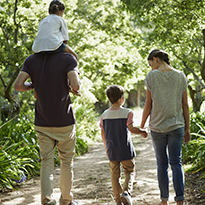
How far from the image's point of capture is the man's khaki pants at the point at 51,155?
8.83 ft

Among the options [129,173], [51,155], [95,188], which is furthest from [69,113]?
[95,188]

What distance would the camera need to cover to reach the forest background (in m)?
5.22

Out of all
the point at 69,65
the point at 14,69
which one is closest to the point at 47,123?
the point at 69,65

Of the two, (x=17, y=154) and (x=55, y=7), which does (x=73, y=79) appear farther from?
(x=17, y=154)

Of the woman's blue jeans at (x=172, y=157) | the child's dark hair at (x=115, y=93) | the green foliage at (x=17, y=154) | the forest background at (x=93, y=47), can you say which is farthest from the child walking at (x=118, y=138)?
the green foliage at (x=17, y=154)

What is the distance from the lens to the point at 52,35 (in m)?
2.71

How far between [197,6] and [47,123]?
13.0ft

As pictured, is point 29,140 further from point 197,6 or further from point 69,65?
point 197,6

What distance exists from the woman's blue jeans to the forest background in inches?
74.1

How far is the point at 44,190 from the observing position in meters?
2.67

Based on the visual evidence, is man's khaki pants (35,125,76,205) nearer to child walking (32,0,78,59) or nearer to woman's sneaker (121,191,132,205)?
woman's sneaker (121,191,132,205)

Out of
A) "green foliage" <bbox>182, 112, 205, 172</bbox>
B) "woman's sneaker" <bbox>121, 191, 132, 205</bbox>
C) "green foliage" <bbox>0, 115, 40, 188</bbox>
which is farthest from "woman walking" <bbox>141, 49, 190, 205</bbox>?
"green foliage" <bbox>0, 115, 40, 188</bbox>

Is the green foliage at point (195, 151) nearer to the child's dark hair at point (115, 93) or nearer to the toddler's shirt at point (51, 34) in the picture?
the child's dark hair at point (115, 93)

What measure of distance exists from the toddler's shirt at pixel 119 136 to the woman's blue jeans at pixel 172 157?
0.95ft
